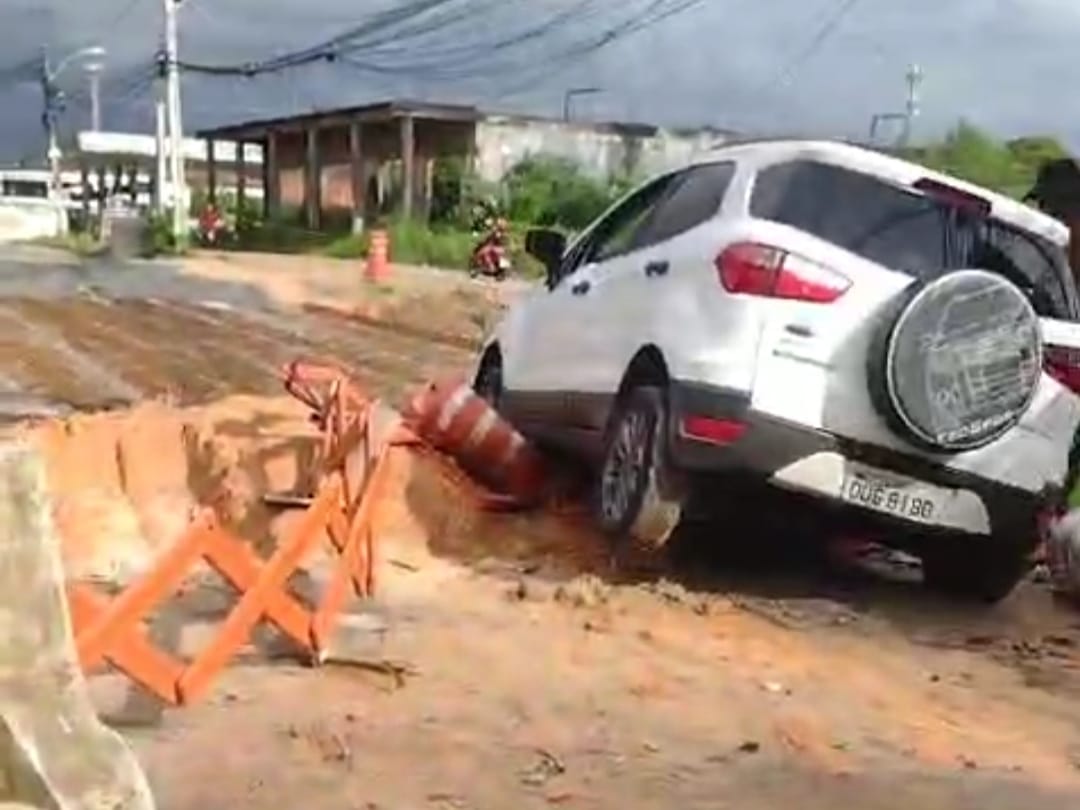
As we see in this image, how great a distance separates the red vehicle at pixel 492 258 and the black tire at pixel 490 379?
24023 mm

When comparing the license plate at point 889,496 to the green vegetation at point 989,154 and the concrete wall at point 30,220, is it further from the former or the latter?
A: the concrete wall at point 30,220

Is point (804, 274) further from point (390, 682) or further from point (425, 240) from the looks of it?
point (425, 240)

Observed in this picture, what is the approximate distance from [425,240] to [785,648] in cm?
3596

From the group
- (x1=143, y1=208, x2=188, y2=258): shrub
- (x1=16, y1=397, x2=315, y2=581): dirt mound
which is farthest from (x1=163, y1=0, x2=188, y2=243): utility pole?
(x1=16, y1=397, x2=315, y2=581): dirt mound

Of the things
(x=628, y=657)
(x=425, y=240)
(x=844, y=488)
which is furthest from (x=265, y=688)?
(x=425, y=240)

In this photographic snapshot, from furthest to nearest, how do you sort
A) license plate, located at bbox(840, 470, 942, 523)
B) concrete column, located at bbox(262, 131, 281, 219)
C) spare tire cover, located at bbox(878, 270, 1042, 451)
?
concrete column, located at bbox(262, 131, 281, 219), license plate, located at bbox(840, 470, 942, 523), spare tire cover, located at bbox(878, 270, 1042, 451)

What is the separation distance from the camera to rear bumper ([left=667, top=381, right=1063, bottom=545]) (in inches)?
298

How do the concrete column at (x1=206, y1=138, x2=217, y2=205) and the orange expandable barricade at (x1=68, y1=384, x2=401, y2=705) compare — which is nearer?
the orange expandable barricade at (x1=68, y1=384, x2=401, y2=705)

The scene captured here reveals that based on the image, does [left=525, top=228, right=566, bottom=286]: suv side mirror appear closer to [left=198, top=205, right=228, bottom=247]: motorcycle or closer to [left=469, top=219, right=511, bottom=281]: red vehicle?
[left=469, top=219, right=511, bottom=281]: red vehicle

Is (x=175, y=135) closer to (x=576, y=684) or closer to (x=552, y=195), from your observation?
(x=552, y=195)

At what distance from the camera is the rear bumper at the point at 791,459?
7570 millimetres

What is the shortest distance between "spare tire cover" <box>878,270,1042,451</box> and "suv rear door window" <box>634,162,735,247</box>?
1140 mm

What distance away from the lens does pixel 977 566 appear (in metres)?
8.58

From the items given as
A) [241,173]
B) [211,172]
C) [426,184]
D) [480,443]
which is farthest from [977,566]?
[211,172]
